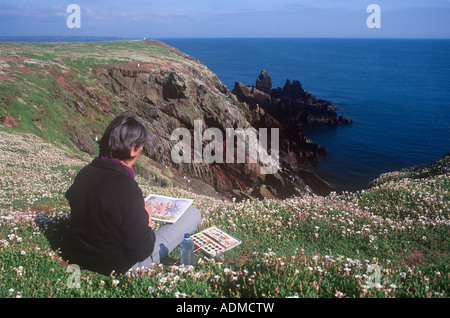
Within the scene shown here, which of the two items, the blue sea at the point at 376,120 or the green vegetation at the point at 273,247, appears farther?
the blue sea at the point at 376,120

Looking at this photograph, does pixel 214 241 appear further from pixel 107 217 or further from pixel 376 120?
pixel 376 120

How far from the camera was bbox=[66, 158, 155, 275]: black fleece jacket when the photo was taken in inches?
196

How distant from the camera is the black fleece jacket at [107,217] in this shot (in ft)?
16.4

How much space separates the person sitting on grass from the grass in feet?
1.24

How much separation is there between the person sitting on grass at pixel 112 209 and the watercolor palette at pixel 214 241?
172cm

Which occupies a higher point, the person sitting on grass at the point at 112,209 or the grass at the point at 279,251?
the person sitting on grass at the point at 112,209

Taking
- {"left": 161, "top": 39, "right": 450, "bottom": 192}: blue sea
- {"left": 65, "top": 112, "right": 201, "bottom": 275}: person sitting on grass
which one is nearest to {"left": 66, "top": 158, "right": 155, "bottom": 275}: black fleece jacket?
{"left": 65, "top": 112, "right": 201, "bottom": 275}: person sitting on grass

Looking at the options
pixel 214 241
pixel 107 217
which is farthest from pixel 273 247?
pixel 107 217

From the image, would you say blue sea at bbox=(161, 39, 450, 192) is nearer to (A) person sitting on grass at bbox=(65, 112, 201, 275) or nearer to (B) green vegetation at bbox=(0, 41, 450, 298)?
(B) green vegetation at bbox=(0, 41, 450, 298)

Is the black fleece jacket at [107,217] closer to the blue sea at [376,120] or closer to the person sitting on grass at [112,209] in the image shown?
the person sitting on grass at [112,209]

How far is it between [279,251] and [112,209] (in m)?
4.23

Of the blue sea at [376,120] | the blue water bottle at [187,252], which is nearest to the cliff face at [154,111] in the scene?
the blue sea at [376,120]
